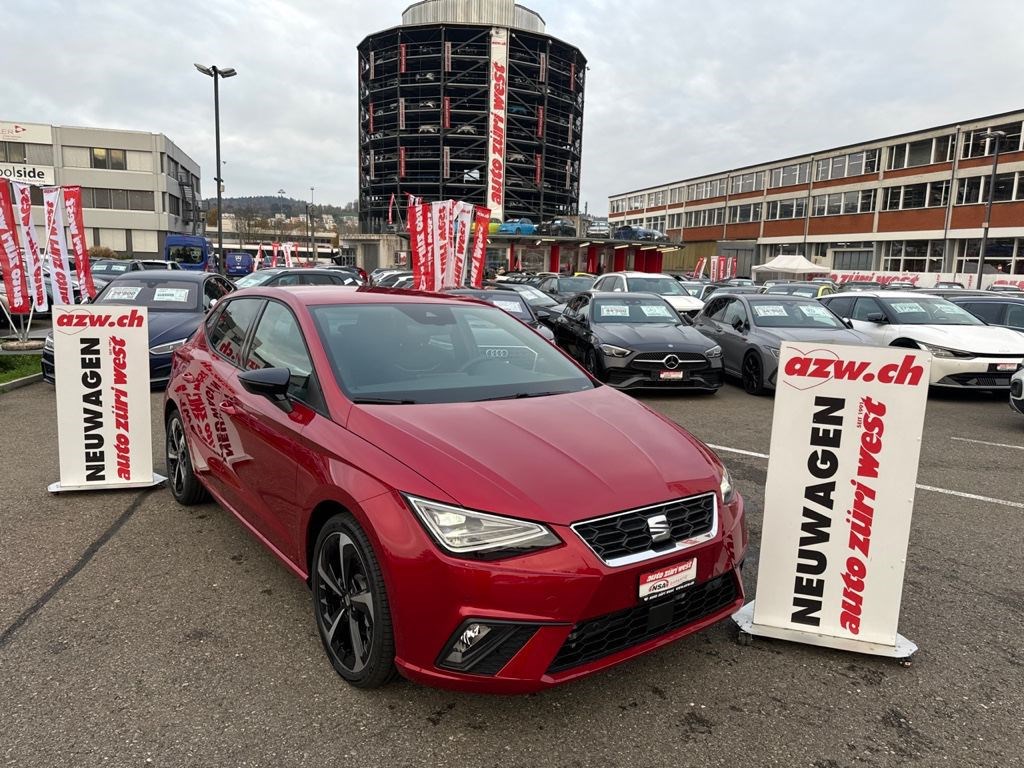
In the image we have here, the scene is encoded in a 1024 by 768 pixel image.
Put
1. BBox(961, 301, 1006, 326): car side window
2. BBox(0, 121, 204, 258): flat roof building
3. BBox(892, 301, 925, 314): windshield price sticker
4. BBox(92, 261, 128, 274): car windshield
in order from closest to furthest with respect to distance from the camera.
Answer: BBox(892, 301, 925, 314): windshield price sticker < BBox(961, 301, 1006, 326): car side window < BBox(92, 261, 128, 274): car windshield < BBox(0, 121, 204, 258): flat roof building

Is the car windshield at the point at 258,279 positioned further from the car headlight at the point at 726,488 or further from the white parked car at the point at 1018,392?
the car headlight at the point at 726,488

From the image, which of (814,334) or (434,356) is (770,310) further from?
(434,356)

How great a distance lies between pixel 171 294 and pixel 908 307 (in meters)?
11.3

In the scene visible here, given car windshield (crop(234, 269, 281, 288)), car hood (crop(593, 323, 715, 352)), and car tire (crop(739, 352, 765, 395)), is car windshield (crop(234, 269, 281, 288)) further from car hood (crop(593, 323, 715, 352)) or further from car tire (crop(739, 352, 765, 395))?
car tire (crop(739, 352, 765, 395))

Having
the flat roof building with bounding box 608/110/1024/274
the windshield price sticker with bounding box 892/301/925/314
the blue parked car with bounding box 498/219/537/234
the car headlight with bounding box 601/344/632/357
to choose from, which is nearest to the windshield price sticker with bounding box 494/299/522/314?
the car headlight with bounding box 601/344/632/357

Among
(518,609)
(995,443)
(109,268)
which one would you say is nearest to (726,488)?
(518,609)

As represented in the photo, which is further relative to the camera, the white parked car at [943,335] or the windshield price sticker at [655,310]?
the windshield price sticker at [655,310]

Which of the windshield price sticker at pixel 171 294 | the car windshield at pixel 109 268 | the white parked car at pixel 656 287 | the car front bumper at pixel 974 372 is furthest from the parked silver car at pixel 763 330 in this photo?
the car windshield at pixel 109 268

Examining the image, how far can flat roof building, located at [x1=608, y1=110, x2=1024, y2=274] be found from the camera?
4678cm

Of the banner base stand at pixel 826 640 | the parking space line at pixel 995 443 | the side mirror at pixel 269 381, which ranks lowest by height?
the banner base stand at pixel 826 640

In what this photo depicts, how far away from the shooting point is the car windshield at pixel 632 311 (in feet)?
36.5

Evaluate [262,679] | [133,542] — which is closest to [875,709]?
[262,679]

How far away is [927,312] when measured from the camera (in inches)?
428

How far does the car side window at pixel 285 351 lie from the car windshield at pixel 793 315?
8550 mm
